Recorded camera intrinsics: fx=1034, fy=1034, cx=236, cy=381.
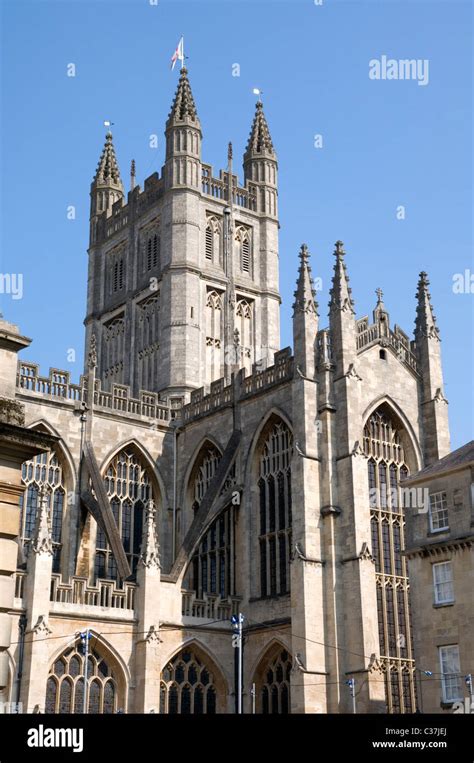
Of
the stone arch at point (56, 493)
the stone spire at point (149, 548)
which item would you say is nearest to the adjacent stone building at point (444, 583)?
the stone spire at point (149, 548)

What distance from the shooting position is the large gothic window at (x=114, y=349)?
177 feet

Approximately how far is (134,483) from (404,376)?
11.4 m

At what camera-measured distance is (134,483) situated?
134ft

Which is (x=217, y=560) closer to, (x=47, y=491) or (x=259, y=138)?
(x=47, y=491)

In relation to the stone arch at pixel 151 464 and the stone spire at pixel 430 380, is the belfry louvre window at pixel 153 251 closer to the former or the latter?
the stone arch at pixel 151 464

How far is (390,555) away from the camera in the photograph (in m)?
35.3

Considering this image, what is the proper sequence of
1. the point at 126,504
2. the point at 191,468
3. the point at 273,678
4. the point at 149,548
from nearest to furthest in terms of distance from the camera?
the point at 149,548
the point at 273,678
the point at 126,504
the point at 191,468

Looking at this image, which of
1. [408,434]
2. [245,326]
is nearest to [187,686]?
[408,434]

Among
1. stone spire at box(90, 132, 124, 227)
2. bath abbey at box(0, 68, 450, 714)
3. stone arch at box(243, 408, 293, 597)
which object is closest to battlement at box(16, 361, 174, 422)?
bath abbey at box(0, 68, 450, 714)

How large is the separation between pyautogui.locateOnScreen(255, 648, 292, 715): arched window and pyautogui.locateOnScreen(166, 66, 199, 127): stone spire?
29.4m

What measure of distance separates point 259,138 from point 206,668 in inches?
1305

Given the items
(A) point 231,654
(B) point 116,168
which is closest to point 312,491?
(A) point 231,654

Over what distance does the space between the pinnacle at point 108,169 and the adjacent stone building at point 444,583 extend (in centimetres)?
3415
